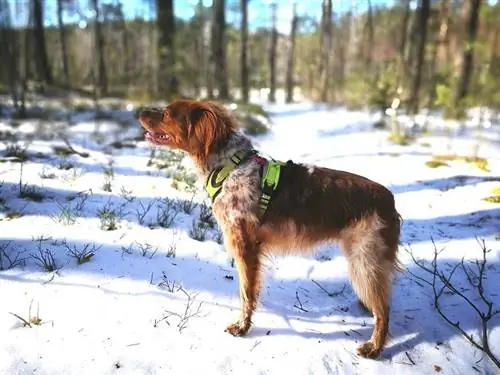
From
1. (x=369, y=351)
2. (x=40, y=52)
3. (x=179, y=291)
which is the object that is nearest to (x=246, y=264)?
(x=179, y=291)

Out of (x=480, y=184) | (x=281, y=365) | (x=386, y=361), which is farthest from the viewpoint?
(x=480, y=184)

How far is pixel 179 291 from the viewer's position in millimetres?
3445

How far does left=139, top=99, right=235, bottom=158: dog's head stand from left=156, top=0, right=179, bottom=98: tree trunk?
11970 mm

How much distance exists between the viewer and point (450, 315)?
11.6ft


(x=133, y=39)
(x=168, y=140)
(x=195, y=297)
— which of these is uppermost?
(x=133, y=39)

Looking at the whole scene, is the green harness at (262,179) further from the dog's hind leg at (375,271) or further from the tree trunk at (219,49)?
the tree trunk at (219,49)

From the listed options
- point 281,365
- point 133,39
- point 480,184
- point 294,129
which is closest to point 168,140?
point 281,365

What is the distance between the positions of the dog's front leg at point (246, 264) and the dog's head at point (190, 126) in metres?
0.71

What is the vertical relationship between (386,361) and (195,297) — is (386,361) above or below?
below

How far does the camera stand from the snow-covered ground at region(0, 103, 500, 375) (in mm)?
2812

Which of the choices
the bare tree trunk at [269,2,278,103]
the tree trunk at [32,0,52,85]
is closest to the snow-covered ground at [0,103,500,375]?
the tree trunk at [32,0,52,85]

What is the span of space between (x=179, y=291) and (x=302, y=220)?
1.15 m

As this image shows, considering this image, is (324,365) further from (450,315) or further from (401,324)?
(450,315)

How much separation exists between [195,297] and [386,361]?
1.51 metres
